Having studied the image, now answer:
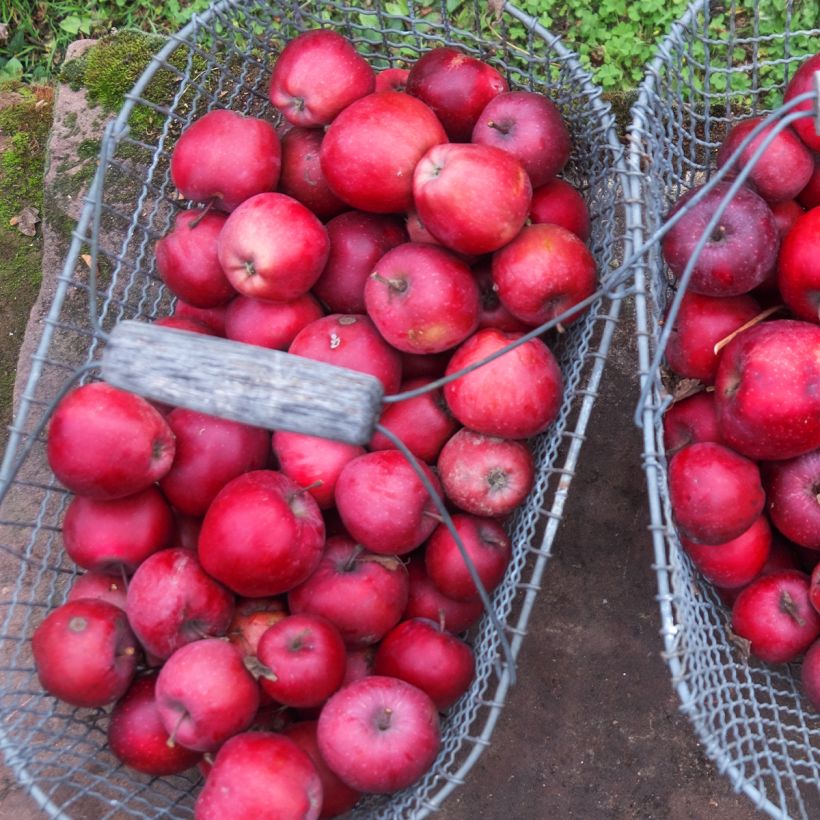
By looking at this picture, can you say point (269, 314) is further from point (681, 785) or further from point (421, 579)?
point (681, 785)

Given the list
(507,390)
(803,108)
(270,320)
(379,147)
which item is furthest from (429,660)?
(803,108)

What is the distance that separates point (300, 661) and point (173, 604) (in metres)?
0.26

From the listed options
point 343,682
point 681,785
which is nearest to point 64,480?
point 343,682

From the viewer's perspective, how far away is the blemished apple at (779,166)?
1.67m

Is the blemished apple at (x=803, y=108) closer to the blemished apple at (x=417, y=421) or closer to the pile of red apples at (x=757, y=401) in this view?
the pile of red apples at (x=757, y=401)

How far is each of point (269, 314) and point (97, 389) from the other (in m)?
0.38

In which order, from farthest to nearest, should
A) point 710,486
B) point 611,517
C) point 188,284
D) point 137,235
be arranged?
point 137,235
point 611,517
point 188,284
point 710,486

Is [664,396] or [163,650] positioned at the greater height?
[664,396]

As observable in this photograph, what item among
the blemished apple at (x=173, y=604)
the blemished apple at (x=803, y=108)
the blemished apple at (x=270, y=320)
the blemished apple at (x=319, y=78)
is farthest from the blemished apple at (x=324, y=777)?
the blemished apple at (x=803, y=108)

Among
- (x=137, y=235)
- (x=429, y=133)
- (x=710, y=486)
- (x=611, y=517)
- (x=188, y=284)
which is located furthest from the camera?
Result: (x=137, y=235)

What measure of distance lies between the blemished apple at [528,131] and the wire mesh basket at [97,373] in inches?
4.3

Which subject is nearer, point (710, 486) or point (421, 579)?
point (710, 486)

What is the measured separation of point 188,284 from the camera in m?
1.83

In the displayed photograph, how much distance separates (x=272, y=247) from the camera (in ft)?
5.44
